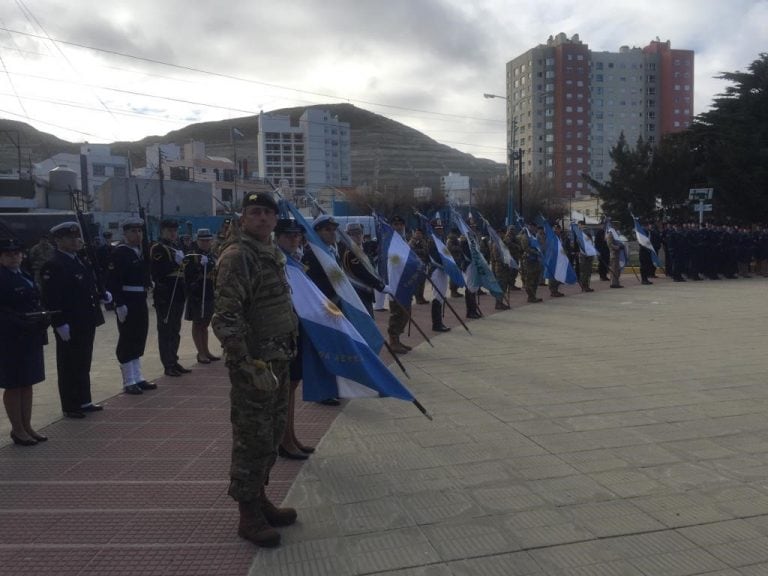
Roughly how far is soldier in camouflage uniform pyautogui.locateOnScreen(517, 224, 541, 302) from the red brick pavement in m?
9.55

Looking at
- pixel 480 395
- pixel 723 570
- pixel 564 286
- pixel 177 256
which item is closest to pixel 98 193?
pixel 564 286

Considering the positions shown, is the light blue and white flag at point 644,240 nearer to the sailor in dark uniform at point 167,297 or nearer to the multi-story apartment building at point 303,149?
the sailor in dark uniform at point 167,297

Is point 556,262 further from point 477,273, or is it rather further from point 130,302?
point 130,302

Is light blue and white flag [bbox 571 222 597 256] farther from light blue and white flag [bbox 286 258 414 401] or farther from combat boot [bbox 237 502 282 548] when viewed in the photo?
combat boot [bbox 237 502 282 548]

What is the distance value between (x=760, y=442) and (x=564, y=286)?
580 inches

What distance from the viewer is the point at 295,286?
15.5 feet

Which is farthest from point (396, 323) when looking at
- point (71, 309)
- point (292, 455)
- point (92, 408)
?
point (292, 455)

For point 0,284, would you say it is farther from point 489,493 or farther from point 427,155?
point 427,155

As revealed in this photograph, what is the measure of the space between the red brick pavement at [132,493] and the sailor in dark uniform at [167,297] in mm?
1326

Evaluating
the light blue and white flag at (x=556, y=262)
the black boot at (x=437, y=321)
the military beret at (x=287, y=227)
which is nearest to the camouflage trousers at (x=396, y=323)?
the black boot at (x=437, y=321)

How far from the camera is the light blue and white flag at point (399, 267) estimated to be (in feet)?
32.0

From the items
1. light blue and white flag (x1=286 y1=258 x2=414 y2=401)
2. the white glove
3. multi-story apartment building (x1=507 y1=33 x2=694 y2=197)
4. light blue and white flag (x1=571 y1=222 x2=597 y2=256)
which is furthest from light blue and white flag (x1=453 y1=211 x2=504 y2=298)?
multi-story apartment building (x1=507 y1=33 x2=694 y2=197)

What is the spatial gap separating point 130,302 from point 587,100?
399 feet

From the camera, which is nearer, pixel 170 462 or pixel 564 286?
pixel 170 462
